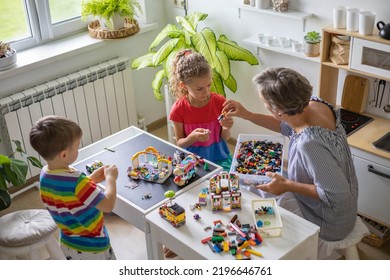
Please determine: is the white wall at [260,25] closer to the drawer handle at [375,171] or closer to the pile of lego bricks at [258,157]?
the drawer handle at [375,171]

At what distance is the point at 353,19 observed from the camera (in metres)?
3.41

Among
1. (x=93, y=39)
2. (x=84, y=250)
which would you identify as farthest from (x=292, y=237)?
(x=93, y=39)

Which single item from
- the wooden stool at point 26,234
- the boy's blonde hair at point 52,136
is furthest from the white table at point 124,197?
the boy's blonde hair at point 52,136

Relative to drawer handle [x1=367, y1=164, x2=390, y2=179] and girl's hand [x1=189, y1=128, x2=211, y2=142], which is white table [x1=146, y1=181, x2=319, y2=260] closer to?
girl's hand [x1=189, y1=128, x2=211, y2=142]

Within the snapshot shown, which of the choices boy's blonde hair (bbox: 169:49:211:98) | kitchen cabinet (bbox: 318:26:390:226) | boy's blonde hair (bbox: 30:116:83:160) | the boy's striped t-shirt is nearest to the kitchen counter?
kitchen cabinet (bbox: 318:26:390:226)

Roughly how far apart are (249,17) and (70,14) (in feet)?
4.66

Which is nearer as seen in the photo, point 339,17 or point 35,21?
point 339,17

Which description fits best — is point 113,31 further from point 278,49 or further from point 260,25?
point 278,49

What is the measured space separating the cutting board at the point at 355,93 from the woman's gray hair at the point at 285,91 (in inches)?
46.3

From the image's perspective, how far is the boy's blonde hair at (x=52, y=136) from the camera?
238cm

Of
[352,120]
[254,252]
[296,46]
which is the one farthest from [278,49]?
[254,252]

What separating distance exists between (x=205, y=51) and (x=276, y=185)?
63.2 inches

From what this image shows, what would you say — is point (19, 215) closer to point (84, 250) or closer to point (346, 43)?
point (84, 250)

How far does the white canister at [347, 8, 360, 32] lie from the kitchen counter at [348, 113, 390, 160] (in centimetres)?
62
